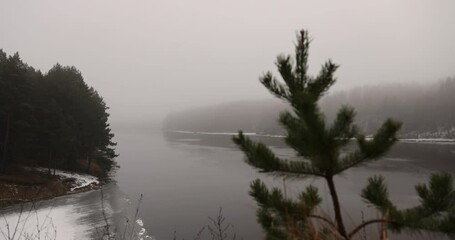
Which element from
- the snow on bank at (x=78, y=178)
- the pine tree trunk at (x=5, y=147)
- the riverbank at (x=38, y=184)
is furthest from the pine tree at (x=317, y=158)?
the snow on bank at (x=78, y=178)

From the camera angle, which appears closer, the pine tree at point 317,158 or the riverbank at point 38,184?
the pine tree at point 317,158

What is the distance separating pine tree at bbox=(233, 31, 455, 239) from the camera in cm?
359

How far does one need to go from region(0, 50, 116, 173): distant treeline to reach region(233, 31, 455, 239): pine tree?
110 feet

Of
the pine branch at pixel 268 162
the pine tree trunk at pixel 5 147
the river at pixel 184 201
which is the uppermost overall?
the pine branch at pixel 268 162

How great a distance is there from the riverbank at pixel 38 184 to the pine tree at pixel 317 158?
27.2 m

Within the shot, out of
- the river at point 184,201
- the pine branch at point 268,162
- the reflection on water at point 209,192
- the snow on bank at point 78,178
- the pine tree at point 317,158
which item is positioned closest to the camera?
the pine tree at point 317,158

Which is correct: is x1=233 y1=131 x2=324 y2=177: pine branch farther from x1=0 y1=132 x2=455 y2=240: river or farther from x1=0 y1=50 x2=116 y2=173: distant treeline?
x1=0 y1=50 x2=116 y2=173: distant treeline

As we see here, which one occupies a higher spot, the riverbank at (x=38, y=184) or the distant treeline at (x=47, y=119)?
the distant treeline at (x=47, y=119)

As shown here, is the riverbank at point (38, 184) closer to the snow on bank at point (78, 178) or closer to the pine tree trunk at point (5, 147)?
the snow on bank at point (78, 178)

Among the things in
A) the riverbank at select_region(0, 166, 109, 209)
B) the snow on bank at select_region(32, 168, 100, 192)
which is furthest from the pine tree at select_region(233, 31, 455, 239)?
the snow on bank at select_region(32, 168, 100, 192)

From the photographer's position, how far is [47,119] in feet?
114

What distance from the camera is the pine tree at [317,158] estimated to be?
11.8ft

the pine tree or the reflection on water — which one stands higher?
the pine tree

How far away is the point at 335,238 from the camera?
329 centimetres
